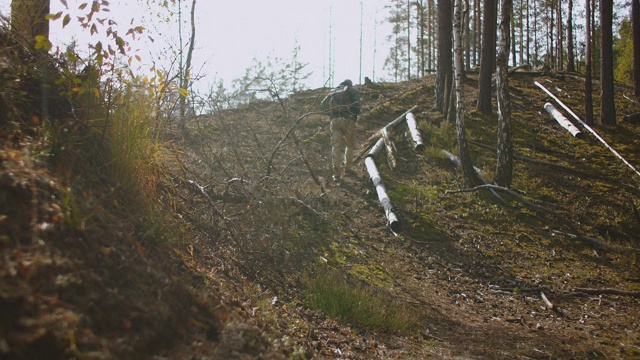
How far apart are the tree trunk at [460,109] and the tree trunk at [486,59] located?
4.63 metres

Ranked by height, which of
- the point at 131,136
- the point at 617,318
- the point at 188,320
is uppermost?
the point at 131,136

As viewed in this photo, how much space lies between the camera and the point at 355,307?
5418 millimetres

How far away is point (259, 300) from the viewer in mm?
4742

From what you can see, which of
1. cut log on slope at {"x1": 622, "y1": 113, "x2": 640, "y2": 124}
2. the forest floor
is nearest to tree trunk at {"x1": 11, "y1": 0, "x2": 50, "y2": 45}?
the forest floor

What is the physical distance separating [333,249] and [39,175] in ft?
17.8

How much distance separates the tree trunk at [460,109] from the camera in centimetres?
1107

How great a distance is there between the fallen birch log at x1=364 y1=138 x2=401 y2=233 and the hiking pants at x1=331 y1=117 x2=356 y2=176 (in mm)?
525

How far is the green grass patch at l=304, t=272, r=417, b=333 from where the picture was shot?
5.33m

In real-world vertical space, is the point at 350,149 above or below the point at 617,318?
above

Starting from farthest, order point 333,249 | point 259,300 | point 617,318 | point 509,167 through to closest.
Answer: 1. point 509,167
2. point 333,249
3. point 617,318
4. point 259,300

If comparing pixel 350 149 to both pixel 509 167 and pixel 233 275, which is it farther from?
pixel 233 275

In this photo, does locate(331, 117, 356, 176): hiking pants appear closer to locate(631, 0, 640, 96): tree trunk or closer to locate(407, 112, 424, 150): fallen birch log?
locate(407, 112, 424, 150): fallen birch log

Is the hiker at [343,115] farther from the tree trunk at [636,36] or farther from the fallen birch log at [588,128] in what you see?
the tree trunk at [636,36]

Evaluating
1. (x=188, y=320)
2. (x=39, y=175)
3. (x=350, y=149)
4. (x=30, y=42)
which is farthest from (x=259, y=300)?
(x=350, y=149)
